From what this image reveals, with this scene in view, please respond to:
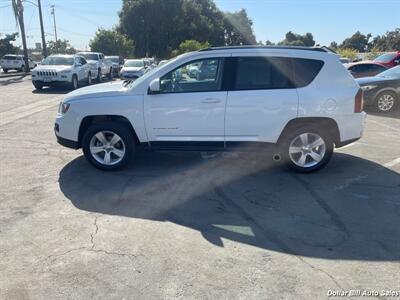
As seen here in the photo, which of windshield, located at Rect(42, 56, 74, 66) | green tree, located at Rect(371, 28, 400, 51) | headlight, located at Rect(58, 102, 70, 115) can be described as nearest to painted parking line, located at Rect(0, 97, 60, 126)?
headlight, located at Rect(58, 102, 70, 115)

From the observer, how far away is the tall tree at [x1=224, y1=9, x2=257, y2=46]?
264ft

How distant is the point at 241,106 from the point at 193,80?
2.74 feet

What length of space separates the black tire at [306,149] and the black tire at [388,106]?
24.3ft

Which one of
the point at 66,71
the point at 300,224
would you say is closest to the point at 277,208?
the point at 300,224

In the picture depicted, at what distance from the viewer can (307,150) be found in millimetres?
6051

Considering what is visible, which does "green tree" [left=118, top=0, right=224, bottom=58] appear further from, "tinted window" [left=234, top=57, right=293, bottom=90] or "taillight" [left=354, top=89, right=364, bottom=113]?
"taillight" [left=354, top=89, right=364, bottom=113]

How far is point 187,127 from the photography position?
596 centimetres

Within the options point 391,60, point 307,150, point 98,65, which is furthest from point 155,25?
point 307,150

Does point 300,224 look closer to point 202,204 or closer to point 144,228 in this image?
point 202,204

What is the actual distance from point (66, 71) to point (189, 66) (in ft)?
47.5

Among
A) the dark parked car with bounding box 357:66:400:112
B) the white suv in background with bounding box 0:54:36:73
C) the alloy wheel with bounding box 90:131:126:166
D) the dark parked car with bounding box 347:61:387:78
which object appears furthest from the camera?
the white suv in background with bounding box 0:54:36:73

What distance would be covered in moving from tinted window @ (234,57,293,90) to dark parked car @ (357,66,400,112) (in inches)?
300

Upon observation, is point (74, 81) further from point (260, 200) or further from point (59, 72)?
point (260, 200)

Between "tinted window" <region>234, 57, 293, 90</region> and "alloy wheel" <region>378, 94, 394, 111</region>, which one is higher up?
"tinted window" <region>234, 57, 293, 90</region>
